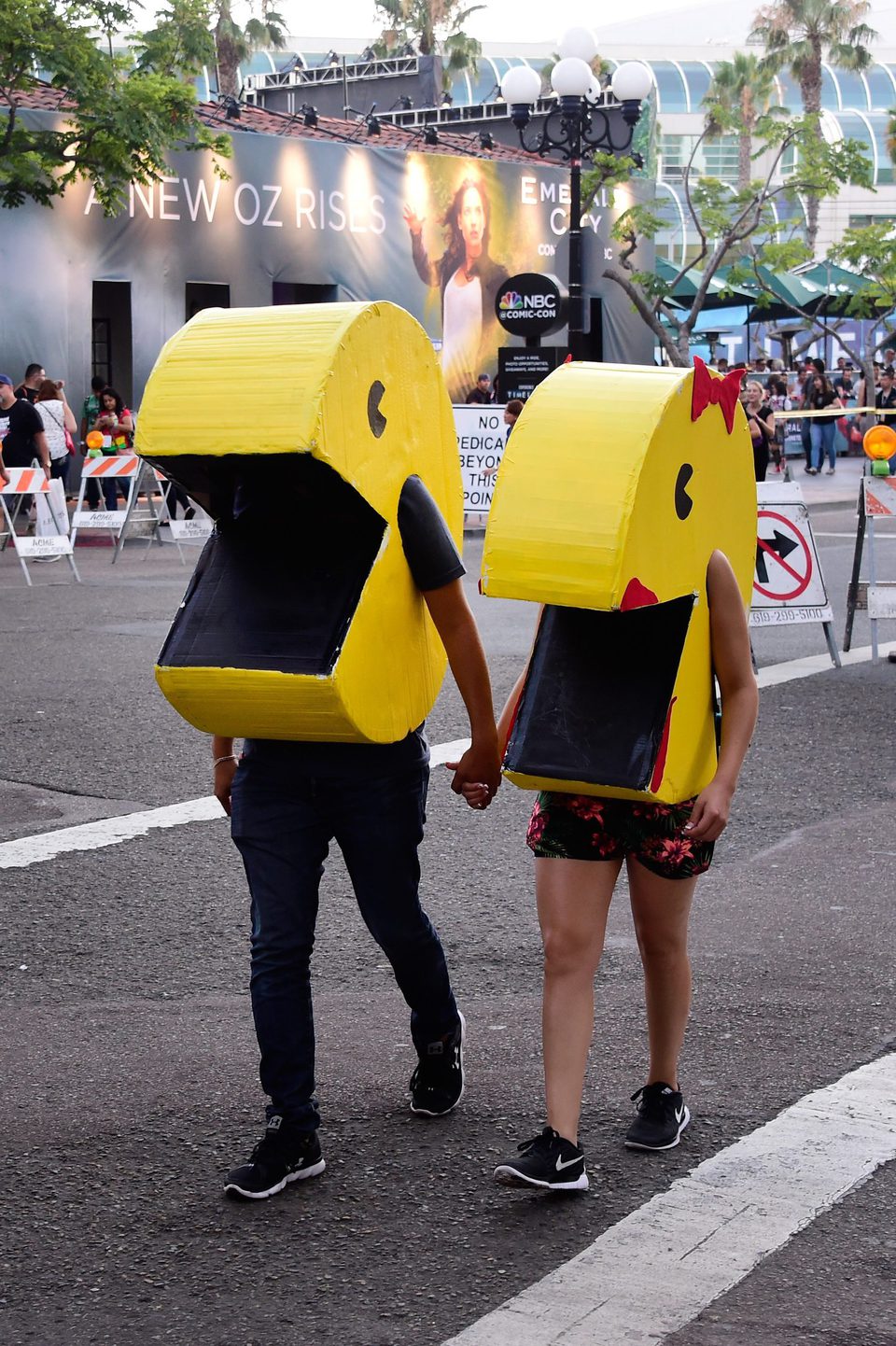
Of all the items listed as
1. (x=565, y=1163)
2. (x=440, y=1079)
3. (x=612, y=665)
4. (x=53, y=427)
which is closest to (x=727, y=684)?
(x=612, y=665)

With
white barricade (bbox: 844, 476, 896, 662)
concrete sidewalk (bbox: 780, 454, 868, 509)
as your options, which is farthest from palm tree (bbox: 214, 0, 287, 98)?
white barricade (bbox: 844, 476, 896, 662)

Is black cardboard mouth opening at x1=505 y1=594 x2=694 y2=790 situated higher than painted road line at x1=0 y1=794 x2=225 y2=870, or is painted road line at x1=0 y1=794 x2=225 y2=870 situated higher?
black cardboard mouth opening at x1=505 y1=594 x2=694 y2=790

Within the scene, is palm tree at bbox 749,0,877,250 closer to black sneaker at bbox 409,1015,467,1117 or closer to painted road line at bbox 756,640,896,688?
painted road line at bbox 756,640,896,688

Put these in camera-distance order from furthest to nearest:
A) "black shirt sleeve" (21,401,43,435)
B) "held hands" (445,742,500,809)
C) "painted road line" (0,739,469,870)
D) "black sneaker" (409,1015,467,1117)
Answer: "black shirt sleeve" (21,401,43,435) → "painted road line" (0,739,469,870) → "black sneaker" (409,1015,467,1117) → "held hands" (445,742,500,809)

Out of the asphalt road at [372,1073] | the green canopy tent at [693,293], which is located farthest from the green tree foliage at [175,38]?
the green canopy tent at [693,293]

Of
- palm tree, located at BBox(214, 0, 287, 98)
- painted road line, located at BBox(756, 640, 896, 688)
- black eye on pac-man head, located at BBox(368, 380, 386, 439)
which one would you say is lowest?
painted road line, located at BBox(756, 640, 896, 688)

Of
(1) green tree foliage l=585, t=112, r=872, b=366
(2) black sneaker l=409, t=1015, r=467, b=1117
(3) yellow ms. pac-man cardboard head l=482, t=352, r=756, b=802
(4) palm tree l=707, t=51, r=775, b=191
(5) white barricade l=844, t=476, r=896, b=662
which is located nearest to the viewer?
(3) yellow ms. pac-man cardboard head l=482, t=352, r=756, b=802

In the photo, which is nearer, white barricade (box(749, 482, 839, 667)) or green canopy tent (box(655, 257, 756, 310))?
white barricade (box(749, 482, 839, 667))

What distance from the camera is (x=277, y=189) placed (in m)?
28.5

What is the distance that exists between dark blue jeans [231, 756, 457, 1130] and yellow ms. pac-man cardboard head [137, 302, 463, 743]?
5.6 inches

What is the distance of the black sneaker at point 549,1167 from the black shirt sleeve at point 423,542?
3.83 ft

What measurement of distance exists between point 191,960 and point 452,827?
2.00 metres

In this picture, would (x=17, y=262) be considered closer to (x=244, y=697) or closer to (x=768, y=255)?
(x=768, y=255)

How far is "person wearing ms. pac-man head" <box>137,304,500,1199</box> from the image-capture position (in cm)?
338
